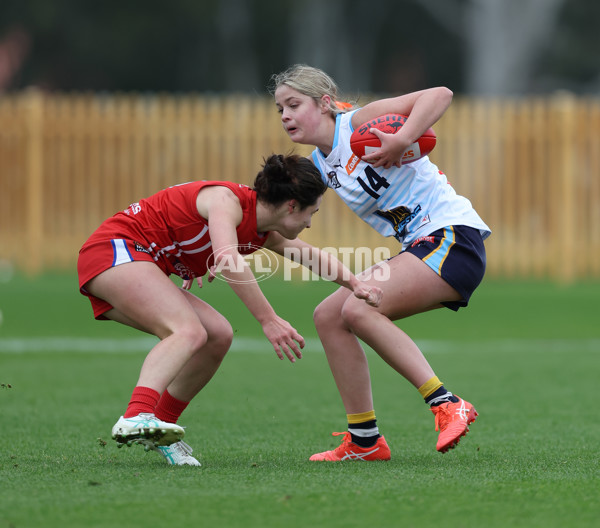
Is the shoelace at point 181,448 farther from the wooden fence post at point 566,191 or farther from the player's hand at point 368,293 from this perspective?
the wooden fence post at point 566,191

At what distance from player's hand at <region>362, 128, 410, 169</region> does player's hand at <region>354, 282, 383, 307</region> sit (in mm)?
598

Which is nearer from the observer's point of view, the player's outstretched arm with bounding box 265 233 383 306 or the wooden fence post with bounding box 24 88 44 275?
the player's outstretched arm with bounding box 265 233 383 306

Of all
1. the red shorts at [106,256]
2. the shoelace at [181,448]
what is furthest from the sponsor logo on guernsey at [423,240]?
the shoelace at [181,448]

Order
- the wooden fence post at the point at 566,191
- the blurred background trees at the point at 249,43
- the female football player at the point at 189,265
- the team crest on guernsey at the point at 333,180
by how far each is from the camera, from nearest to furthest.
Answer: the female football player at the point at 189,265 → the team crest on guernsey at the point at 333,180 → the wooden fence post at the point at 566,191 → the blurred background trees at the point at 249,43

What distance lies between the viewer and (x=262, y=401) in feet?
23.2

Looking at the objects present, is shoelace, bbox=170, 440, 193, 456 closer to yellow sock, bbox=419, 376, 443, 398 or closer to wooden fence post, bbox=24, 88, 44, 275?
yellow sock, bbox=419, 376, 443, 398

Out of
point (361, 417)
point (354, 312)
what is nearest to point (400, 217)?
point (354, 312)

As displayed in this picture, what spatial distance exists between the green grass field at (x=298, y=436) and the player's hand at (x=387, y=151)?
1384mm

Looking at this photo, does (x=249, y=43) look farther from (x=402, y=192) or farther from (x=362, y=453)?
(x=362, y=453)

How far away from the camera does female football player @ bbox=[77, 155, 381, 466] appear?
4.51 metres

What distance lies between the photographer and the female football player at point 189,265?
451cm

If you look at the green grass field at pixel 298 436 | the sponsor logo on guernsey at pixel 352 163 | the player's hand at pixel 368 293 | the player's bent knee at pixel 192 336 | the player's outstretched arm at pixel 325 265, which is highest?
the sponsor logo on guernsey at pixel 352 163

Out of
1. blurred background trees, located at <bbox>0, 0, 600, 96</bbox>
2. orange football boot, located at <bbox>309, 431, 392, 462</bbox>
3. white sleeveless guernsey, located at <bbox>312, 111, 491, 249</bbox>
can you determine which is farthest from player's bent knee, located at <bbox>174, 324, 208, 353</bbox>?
blurred background trees, located at <bbox>0, 0, 600, 96</bbox>

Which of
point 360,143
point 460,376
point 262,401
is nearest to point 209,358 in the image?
point 360,143
